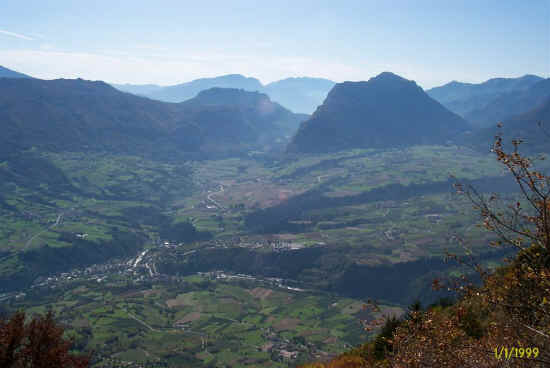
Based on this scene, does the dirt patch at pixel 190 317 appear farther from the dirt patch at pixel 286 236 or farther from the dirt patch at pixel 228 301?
the dirt patch at pixel 286 236

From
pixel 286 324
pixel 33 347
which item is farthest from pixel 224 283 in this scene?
pixel 33 347

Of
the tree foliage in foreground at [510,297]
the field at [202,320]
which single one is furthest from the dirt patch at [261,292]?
the tree foliage in foreground at [510,297]

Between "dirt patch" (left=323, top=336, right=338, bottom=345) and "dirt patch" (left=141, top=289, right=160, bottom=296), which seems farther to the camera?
"dirt patch" (left=141, top=289, right=160, bottom=296)

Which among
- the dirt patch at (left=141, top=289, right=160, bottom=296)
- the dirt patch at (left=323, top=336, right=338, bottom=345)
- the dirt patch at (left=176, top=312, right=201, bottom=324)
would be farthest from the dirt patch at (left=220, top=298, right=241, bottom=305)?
the dirt patch at (left=323, top=336, right=338, bottom=345)

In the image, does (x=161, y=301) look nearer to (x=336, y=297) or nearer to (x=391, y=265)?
(x=336, y=297)

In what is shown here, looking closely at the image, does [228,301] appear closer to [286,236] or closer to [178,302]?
[178,302]

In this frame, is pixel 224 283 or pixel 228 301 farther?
pixel 224 283

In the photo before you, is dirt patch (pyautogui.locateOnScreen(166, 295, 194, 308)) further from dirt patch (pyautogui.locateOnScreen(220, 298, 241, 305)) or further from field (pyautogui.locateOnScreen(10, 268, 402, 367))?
dirt patch (pyautogui.locateOnScreen(220, 298, 241, 305))
